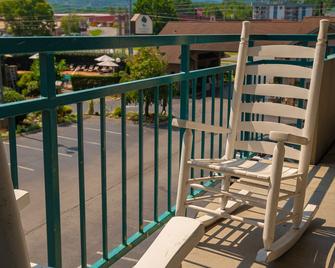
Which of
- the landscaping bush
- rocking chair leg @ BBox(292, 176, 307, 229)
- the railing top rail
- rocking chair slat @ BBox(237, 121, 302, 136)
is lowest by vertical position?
the landscaping bush

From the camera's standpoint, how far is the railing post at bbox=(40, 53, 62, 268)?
4.92 feet

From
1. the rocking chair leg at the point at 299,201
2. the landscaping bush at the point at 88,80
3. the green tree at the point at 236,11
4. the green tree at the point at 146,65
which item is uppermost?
the green tree at the point at 236,11

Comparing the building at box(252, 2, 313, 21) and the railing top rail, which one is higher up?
the building at box(252, 2, 313, 21)

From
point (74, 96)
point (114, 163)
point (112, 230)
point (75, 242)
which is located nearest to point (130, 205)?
point (112, 230)

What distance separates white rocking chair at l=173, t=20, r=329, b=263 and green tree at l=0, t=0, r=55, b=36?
67183 millimetres

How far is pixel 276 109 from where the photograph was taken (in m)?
2.69

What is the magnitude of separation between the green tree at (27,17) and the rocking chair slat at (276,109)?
220 feet

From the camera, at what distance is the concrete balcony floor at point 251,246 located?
2252mm

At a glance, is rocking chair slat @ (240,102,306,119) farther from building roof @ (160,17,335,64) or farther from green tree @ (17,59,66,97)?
green tree @ (17,59,66,97)

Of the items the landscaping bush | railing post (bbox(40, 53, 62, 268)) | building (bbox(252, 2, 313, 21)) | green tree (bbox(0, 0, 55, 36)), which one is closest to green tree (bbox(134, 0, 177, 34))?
green tree (bbox(0, 0, 55, 36))

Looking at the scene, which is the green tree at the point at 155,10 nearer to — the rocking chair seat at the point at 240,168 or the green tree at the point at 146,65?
the green tree at the point at 146,65

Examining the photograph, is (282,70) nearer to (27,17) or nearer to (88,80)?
(88,80)

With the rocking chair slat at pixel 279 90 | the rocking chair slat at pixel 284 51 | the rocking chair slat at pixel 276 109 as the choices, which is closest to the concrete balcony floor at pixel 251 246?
the rocking chair slat at pixel 276 109

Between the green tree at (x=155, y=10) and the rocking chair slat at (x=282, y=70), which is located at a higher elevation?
the green tree at (x=155, y=10)
